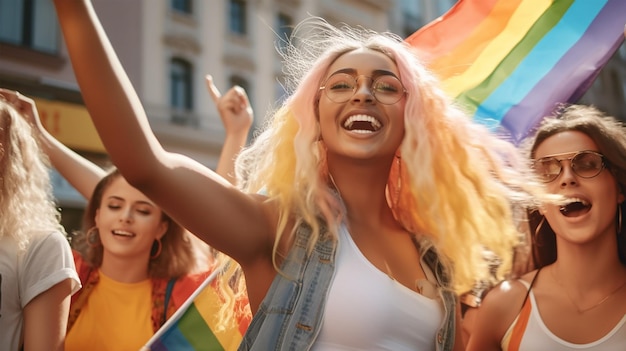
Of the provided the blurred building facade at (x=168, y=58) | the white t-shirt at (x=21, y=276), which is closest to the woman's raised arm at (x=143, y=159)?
the white t-shirt at (x=21, y=276)

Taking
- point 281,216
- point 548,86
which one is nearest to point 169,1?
point 548,86

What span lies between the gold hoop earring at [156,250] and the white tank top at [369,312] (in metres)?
1.60

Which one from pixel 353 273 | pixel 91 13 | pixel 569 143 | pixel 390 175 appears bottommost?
pixel 353 273

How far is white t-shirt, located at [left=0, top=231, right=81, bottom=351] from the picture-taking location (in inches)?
84.1

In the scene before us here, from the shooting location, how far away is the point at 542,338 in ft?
7.18

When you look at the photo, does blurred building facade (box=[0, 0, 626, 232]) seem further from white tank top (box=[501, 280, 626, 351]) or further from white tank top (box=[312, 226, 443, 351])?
white tank top (box=[312, 226, 443, 351])

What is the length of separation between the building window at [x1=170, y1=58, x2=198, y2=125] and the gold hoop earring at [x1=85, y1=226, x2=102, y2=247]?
11777mm

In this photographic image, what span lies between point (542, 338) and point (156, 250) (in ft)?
5.98

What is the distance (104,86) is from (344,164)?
81 cm

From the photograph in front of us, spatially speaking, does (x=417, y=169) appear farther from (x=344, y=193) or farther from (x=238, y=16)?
(x=238, y=16)

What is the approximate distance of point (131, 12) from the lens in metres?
14.0

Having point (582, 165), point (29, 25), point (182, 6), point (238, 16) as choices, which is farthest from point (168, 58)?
point (582, 165)

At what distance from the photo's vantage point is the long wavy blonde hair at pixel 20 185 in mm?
2248

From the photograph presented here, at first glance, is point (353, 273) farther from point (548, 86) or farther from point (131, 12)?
point (131, 12)
